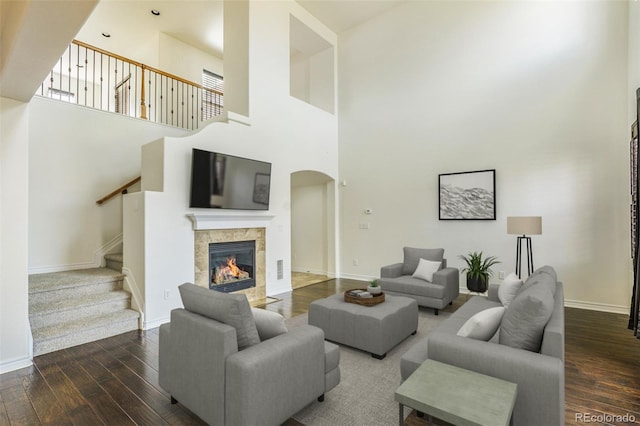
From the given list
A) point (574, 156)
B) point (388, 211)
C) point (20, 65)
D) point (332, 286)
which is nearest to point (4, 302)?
point (20, 65)

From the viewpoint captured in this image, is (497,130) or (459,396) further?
(497,130)

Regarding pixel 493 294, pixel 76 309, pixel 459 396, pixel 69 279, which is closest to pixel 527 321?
pixel 459 396

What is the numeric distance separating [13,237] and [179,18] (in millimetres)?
6039

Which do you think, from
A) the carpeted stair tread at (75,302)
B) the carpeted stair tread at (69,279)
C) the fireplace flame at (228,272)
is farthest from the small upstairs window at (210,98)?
the carpeted stair tread at (75,302)

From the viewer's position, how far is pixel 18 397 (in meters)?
2.44

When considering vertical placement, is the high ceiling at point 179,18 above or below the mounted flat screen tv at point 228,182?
above

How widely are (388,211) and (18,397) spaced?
5.93m

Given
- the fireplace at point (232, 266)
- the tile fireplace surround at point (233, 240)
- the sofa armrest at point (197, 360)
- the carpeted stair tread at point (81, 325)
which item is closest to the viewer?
the sofa armrest at point (197, 360)

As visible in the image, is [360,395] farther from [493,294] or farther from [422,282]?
[422,282]

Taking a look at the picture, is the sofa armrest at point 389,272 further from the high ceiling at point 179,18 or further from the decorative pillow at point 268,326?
→ the high ceiling at point 179,18

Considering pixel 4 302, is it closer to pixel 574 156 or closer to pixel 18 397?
pixel 18 397

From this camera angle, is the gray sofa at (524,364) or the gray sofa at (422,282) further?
the gray sofa at (422,282)

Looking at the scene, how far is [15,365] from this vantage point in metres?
2.90

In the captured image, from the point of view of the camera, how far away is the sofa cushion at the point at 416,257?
5.14 m
